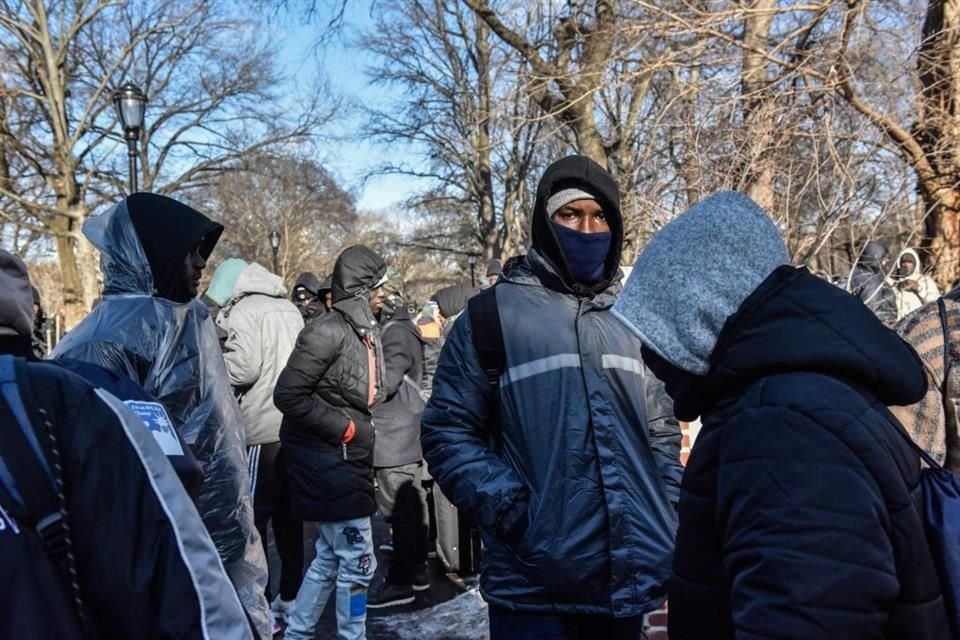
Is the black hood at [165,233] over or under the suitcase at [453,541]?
over

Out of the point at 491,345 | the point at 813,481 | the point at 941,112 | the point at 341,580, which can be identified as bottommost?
the point at 341,580

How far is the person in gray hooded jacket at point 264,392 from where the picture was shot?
16.8 ft

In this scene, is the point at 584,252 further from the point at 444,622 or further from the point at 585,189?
the point at 444,622

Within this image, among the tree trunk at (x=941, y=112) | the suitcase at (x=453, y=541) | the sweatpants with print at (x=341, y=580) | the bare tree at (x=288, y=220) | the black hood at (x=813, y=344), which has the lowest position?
the suitcase at (x=453, y=541)

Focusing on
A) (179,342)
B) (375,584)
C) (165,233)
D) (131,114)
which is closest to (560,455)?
(179,342)

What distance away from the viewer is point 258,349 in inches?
205

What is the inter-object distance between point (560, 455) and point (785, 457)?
120 centimetres

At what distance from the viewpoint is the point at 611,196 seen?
2.89m

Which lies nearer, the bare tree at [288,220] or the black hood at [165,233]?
the black hood at [165,233]

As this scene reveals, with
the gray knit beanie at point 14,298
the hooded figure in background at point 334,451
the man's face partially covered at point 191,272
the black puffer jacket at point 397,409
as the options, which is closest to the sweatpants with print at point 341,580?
the hooded figure in background at point 334,451

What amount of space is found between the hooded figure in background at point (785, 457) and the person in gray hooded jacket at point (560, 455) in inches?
32.4

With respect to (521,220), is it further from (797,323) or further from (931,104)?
(797,323)

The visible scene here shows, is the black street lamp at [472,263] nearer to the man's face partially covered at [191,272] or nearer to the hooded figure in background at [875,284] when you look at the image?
the hooded figure in background at [875,284]

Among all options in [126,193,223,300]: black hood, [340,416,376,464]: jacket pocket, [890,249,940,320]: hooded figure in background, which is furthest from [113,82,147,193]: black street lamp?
[890,249,940,320]: hooded figure in background
